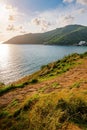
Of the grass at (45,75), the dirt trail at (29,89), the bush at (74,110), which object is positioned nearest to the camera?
the bush at (74,110)

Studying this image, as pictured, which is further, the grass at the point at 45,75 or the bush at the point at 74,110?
the grass at the point at 45,75

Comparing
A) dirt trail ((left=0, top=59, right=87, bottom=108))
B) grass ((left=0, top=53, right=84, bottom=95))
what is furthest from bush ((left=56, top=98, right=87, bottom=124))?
grass ((left=0, top=53, right=84, bottom=95))

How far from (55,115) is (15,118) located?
246 centimetres

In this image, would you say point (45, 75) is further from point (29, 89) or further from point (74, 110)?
point (74, 110)

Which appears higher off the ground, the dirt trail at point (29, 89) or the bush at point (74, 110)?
the bush at point (74, 110)

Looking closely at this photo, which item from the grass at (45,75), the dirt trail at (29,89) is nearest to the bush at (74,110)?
the dirt trail at (29,89)

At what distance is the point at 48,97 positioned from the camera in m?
10.3

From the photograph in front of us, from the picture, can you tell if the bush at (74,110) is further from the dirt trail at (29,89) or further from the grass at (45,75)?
the grass at (45,75)

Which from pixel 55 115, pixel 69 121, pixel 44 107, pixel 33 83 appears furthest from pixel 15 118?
pixel 33 83

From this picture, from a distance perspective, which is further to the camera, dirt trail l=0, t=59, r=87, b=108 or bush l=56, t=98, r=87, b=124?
dirt trail l=0, t=59, r=87, b=108

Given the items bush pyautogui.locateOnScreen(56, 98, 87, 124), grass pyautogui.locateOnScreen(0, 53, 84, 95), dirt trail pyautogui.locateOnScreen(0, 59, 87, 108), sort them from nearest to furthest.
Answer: bush pyautogui.locateOnScreen(56, 98, 87, 124)
dirt trail pyautogui.locateOnScreen(0, 59, 87, 108)
grass pyautogui.locateOnScreen(0, 53, 84, 95)

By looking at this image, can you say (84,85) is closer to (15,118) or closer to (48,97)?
(48,97)

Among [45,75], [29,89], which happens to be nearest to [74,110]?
[29,89]

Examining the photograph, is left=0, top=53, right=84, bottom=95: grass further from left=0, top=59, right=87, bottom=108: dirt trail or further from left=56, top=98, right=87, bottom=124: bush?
left=56, top=98, right=87, bottom=124: bush
